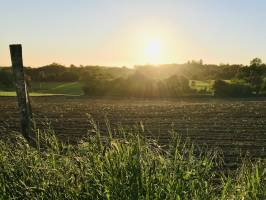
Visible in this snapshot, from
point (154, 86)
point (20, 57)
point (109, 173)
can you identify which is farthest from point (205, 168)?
point (154, 86)

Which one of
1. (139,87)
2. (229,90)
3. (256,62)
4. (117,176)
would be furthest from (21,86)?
(256,62)

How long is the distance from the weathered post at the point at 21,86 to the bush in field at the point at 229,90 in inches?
1539

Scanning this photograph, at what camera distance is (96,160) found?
17.8 feet

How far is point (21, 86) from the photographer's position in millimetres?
8180

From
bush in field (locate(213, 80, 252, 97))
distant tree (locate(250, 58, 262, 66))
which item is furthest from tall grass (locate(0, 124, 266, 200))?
distant tree (locate(250, 58, 262, 66))

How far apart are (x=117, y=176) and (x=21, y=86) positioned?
3475mm

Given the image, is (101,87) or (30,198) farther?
(101,87)

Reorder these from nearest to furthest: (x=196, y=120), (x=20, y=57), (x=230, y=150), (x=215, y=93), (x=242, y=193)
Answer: (x=242, y=193)
(x=20, y=57)
(x=230, y=150)
(x=196, y=120)
(x=215, y=93)

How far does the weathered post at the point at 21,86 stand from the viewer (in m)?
8.07

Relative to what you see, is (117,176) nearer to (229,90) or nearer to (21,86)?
(21,86)

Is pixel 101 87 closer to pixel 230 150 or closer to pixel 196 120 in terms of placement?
pixel 196 120

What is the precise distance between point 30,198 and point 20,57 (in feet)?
9.93

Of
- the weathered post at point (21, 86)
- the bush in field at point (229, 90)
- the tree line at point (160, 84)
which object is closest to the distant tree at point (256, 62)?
the tree line at point (160, 84)

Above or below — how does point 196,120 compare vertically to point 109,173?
below
